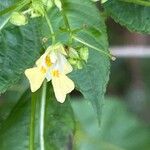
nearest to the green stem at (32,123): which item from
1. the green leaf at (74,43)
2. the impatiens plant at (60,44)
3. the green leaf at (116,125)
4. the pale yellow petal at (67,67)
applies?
the impatiens plant at (60,44)

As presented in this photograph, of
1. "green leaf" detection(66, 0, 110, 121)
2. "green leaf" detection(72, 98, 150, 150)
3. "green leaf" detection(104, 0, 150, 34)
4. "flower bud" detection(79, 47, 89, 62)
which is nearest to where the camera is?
"flower bud" detection(79, 47, 89, 62)

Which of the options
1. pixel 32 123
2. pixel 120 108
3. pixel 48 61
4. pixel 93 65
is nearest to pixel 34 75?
pixel 48 61

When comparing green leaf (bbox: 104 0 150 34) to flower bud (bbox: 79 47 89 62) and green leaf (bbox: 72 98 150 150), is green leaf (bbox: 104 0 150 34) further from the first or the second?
green leaf (bbox: 72 98 150 150)

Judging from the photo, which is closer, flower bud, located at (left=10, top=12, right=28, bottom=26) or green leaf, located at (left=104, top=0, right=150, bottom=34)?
flower bud, located at (left=10, top=12, right=28, bottom=26)

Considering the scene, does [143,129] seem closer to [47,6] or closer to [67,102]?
[67,102]

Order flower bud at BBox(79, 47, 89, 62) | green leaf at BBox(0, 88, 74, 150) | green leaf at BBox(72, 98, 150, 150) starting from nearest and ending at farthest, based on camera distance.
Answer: flower bud at BBox(79, 47, 89, 62) < green leaf at BBox(0, 88, 74, 150) < green leaf at BBox(72, 98, 150, 150)

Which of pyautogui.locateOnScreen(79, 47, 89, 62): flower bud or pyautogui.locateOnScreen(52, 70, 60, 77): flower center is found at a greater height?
pyautogui.locateOnScreen(79, 47, 89, 62): flower bud

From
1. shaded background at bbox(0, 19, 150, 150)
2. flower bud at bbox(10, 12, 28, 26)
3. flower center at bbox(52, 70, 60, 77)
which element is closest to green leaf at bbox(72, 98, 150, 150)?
shaded background at bbox(0, 19, 150, 150)

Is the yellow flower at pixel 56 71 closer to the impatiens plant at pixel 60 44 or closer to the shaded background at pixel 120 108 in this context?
the impatiens plant at pixel 60 44
